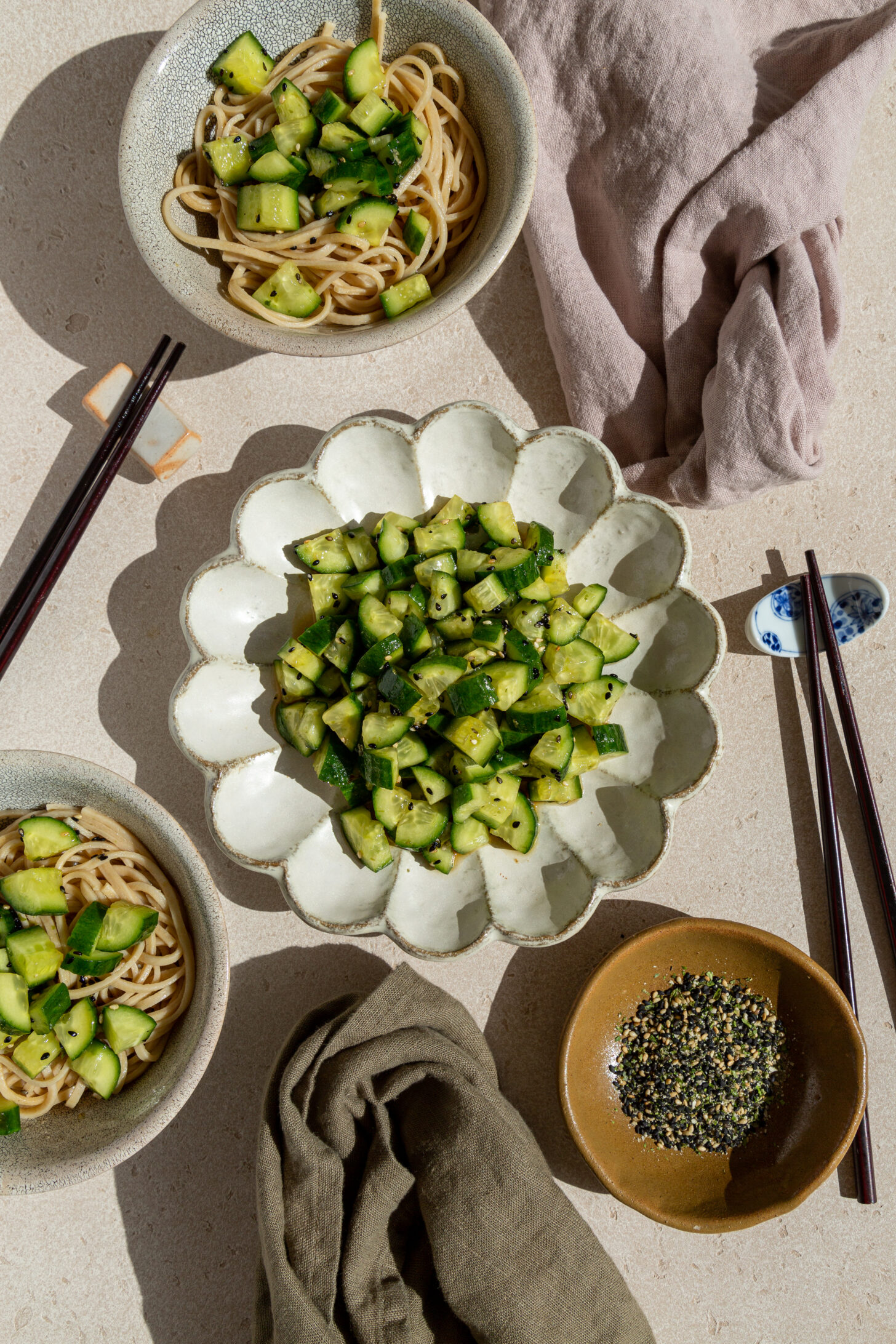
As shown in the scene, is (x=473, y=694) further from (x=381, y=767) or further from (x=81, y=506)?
(x=81, y=506)

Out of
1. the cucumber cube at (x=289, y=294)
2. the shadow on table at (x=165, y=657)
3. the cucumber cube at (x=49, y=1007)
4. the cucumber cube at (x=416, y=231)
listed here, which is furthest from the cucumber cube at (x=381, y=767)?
the cucumber cube at (x=416, y=231)

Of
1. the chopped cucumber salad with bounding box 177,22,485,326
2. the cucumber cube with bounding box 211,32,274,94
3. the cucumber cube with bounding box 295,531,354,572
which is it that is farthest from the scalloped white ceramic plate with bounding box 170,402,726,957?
the cucumber cube with bounding box 211,32,274,94

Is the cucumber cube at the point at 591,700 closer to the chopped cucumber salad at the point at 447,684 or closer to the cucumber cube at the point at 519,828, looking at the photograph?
the chopped cucumber salad at the point at 447,684

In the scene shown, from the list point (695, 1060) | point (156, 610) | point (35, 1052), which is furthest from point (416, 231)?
point (695, 1060)

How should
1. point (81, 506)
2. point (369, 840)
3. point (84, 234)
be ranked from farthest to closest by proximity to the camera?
point (84, 234) → point (81, 506) → point (369, 840)

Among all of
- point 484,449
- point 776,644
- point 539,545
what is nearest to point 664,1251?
point 776,644
